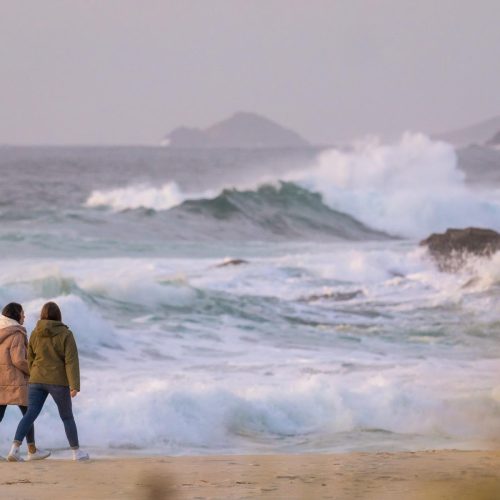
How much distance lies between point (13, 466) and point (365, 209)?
120 feet

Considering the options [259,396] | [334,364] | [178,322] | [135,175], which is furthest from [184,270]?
[135,175]

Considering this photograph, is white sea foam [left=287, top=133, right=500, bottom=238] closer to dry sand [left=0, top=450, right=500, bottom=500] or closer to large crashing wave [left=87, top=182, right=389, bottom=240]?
large crashing wave [left=87, top=182, right=389, bottom=240]

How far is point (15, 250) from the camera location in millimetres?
29266

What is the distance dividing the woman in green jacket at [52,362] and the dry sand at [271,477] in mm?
428

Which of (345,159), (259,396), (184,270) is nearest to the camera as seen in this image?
(259,396)

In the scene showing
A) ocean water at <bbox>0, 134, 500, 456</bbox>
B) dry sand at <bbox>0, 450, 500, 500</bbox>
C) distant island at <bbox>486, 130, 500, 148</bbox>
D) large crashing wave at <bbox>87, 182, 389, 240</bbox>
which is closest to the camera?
dry sand at <bbox>0, 450, 500, 500</bbox>

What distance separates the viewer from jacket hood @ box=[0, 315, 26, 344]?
328 inches

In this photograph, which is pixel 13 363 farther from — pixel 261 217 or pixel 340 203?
pixel 340 203

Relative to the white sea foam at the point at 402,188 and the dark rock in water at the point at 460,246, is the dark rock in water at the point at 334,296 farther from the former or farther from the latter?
the white sea foam at the point at 402,188

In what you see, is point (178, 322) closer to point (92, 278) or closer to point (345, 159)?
point (92, 278)

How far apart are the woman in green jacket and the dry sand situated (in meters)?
0.43

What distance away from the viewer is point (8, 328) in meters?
8.34

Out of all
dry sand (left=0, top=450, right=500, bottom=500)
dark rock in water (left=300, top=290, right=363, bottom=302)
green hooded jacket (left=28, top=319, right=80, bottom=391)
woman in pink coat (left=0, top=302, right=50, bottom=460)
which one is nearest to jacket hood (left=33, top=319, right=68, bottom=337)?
green hooded jacket (left=28, top=319, right=80, bottom=391)

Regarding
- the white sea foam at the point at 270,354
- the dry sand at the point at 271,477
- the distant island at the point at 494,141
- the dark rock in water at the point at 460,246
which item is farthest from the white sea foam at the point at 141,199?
the distant island at the point at 494,141
